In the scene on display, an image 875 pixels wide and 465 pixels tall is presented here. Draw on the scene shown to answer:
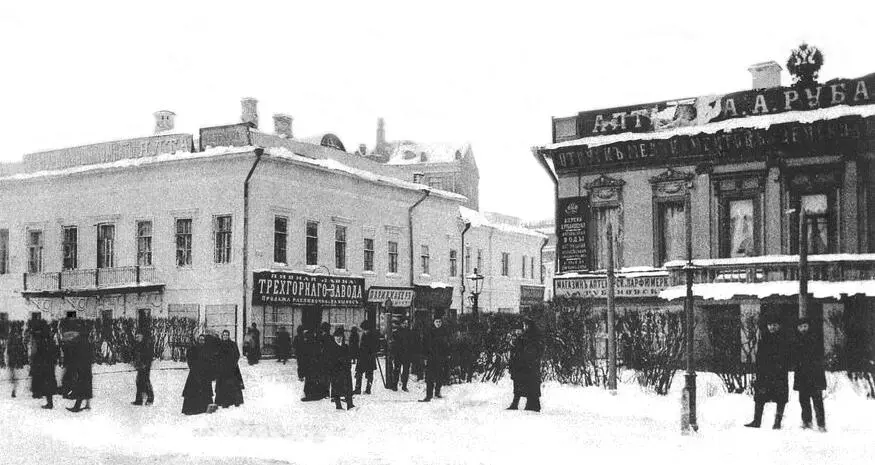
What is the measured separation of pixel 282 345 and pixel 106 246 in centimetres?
721


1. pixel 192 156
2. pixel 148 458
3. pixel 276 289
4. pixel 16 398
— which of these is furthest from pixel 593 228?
pixel 148 458

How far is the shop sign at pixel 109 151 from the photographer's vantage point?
1231 inches

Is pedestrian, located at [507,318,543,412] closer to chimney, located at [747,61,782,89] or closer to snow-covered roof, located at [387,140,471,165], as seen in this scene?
chimney, located at [747,61,782,89]

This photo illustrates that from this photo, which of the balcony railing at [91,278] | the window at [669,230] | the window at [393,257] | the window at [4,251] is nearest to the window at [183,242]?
the balcony railing at [91,278]

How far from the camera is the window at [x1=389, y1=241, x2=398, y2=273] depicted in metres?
36.5

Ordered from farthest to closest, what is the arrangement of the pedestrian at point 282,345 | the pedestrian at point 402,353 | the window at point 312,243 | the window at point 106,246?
Result: the window at point 312,243 → the window at point 106,246 → the pedestrian at point 282,345 → the pedestrian at point 402,353

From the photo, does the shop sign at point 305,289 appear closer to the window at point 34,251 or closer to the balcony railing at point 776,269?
the window at point 34,251

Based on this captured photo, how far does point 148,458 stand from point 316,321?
2136cm

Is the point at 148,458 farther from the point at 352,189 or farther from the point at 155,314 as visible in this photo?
the point at 352,189

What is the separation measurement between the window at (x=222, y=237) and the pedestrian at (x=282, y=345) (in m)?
2.83

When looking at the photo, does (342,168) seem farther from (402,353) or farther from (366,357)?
(366,357)

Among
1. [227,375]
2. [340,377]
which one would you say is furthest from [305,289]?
[340,377]

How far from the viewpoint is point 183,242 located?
30.8 metres

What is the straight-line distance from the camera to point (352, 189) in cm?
3422
